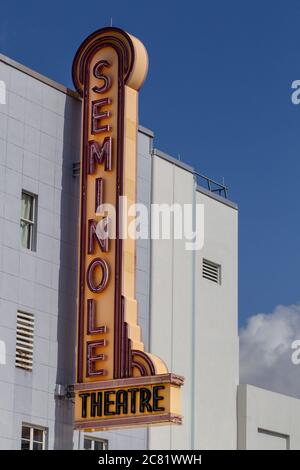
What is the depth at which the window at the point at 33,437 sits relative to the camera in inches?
1337

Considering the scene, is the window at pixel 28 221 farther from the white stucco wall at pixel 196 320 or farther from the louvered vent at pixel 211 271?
the louvered vent at pixel 211 271

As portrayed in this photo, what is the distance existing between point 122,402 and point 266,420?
35.9 feet

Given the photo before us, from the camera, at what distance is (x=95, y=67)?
3700cm

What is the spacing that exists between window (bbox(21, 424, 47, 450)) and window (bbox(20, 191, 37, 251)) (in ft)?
16.2

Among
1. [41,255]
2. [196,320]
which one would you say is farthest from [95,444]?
[196,320]

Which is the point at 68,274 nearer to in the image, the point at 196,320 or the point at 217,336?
the point at 196,320

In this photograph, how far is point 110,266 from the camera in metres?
35.1

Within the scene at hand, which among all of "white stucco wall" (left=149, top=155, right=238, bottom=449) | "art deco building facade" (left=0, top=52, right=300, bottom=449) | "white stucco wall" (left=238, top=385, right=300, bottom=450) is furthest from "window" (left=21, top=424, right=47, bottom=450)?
"white stucco wall" (left=238, top=385, right=300, bottom=450)

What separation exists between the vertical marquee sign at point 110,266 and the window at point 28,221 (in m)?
1.35

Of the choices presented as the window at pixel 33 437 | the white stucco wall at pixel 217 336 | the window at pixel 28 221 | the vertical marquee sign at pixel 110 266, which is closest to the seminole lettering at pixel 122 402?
the vertical marquee sign at pixel 110 266

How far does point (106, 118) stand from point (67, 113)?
52.4 inches

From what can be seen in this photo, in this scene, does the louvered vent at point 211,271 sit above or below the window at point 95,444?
above

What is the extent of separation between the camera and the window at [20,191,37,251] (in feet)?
116

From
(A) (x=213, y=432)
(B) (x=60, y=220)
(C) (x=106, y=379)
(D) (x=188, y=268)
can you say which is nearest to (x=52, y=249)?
(B) (x=60, y=220)
